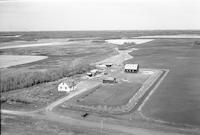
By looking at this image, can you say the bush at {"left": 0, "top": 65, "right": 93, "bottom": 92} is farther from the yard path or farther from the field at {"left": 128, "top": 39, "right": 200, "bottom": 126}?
the field at {"left": 128, "top": 39, "right": 200, "bottom": 126}

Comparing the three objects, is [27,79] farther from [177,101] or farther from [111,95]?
[177,101]

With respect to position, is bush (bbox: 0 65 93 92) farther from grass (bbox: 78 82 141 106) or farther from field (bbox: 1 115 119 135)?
field (bbox: 1 115 119 135)

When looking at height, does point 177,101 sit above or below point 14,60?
below

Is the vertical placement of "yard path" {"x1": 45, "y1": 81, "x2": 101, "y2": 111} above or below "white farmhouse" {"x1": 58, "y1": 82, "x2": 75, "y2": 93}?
below

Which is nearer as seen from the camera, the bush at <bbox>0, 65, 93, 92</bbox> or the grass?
the grass

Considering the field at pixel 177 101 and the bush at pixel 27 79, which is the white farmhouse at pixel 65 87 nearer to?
the bush at pixel 27 79

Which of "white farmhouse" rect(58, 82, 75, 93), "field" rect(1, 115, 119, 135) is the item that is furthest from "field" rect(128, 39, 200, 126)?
"white farmhouse" rect(58, 82, 75, 93)

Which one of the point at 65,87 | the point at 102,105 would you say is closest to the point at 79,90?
the point at 65,87

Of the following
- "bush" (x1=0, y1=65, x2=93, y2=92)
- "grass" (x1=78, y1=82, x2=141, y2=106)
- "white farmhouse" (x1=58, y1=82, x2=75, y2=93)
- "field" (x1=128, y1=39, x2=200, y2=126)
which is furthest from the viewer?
"bush" (x1=0, y1=65, x2=93, y2=92)

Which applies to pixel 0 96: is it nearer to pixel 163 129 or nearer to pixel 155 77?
pixel 163 129

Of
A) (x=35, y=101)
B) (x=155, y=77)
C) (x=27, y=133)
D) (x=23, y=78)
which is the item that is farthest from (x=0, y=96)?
(x=155, y=77)

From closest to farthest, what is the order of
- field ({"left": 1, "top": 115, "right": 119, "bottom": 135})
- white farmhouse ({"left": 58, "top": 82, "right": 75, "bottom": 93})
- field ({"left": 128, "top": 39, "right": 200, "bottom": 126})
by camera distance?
field ({"left": 1, "top": 115, "right": 119, "bottom": 135})
field ({"left": 128, "top": 39, "right": 200, "bottom": 126})
white farmhouse ({"left": 58, "top": 82, "right": 75, "bottom": 93})

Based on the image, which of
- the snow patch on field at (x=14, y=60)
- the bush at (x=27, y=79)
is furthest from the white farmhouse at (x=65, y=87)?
the snow patch on field at (x=14, y=60)
